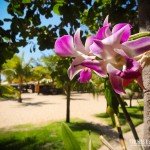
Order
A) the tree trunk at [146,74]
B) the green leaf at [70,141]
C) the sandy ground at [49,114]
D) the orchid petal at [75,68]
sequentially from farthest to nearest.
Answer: the sandy ground at [49,114]
the tree trunk at [146,74]
the green leaf at [70,141]
the orchid petal at [75,68]

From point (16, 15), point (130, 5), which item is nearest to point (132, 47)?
point (16, 15)

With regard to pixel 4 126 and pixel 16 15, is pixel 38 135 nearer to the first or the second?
pixel 4 126

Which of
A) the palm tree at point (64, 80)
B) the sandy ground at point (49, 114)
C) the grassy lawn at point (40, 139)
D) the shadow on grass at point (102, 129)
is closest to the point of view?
the palm tree at point (64, 80)

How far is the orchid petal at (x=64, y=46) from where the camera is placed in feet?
1.33

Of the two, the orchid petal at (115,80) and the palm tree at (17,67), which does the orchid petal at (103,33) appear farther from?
the palm tree at (17,67)

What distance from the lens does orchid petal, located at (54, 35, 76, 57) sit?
1.33ft

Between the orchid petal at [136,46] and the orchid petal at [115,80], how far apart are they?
0.13ft

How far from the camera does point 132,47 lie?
0.35 metres

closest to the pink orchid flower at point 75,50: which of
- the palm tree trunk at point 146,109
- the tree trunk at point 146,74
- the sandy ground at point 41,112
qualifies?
the tree trunk at point 146,74

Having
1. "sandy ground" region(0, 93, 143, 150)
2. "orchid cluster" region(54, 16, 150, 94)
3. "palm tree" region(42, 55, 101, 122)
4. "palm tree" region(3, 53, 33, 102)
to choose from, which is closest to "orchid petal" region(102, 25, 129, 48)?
"orchid cluster" region(54, 16, 150, 94)

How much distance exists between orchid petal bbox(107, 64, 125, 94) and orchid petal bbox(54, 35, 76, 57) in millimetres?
103

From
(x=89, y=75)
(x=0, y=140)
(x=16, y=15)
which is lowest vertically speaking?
(x=0, y=140)

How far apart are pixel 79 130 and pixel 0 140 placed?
247 centimetres

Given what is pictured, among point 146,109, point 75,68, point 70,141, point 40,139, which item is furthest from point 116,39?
point 40,139
